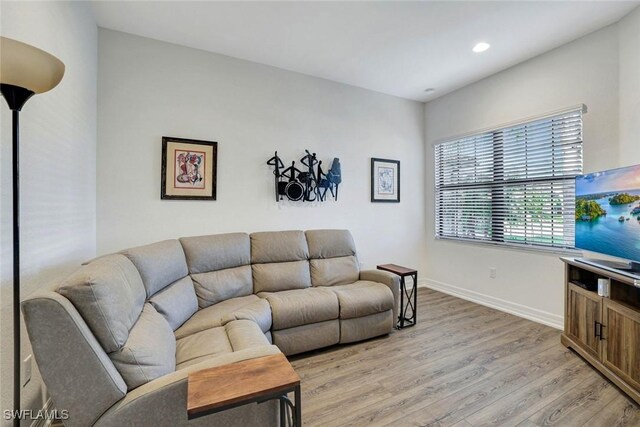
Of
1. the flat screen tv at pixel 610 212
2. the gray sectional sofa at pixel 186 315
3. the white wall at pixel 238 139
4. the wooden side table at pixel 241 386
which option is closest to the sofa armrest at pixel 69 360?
the gray sectional sofa at pixel 186 315

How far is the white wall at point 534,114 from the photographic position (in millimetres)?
2637

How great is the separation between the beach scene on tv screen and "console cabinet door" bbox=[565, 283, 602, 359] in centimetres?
39

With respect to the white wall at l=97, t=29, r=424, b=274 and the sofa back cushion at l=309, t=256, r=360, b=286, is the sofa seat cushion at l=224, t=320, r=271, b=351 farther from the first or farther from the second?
the white wall at l=97, t=29, r=424, b=274

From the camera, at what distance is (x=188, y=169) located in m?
2.99

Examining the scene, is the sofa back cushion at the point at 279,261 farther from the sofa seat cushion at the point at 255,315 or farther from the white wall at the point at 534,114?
the white wall at the point at 534,114

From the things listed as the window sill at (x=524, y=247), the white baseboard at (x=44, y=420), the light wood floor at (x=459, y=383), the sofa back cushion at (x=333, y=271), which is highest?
the window sill at (x=524, y=247)

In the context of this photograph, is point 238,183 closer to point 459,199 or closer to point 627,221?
point 459,199

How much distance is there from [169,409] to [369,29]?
3150 millimetres

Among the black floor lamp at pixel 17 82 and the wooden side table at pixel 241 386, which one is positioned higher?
the black floor lamp at pixel 17 82

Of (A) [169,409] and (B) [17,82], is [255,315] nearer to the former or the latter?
(A) [169,409]

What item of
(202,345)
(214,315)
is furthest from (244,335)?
(214,315)

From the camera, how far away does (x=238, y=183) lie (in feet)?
10.7

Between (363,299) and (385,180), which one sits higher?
(385,180)

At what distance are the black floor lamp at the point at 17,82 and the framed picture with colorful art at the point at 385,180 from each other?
3481mm
